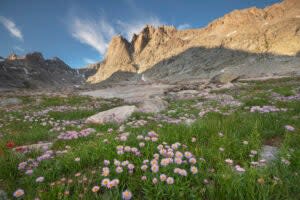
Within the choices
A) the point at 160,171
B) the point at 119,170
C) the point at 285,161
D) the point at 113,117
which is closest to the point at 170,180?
the point at 160,171

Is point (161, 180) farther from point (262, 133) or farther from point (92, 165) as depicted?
point (262, 133)

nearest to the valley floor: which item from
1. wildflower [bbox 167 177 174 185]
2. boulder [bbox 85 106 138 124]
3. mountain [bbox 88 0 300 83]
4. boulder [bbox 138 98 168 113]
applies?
wildflower [bbox 167 177 174 185]

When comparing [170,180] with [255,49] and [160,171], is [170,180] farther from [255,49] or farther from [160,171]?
[255,49]

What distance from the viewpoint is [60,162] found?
329 cm

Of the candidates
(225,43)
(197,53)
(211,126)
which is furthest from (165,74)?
(211,126)

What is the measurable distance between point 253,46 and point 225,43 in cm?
3199

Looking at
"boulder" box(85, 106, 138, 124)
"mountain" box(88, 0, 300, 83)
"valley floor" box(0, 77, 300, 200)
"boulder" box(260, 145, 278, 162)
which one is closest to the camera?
"valley floor" box(0, 77, 300, 200)

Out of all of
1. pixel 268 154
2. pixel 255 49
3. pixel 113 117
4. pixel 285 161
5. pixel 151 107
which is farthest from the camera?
pixel 255 49

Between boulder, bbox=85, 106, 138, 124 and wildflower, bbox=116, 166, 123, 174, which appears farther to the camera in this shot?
boulder, bbox=85, 106, 138, 124

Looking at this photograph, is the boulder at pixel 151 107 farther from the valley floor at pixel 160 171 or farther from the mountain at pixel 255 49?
the mountain at pixel 255 49

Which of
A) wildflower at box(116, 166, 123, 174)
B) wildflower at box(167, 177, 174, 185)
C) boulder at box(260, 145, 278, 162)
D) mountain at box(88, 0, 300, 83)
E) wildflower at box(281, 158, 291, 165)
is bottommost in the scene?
boulder at box(260, 145, 278, 162)

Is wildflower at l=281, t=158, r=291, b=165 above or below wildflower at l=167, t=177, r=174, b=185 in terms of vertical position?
below

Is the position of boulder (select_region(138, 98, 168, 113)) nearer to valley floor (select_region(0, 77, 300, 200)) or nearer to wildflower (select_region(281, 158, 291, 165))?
valley floor (select_region(0, 77, 300, 200))

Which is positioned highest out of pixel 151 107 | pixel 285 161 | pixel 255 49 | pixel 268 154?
pixel 255 49
